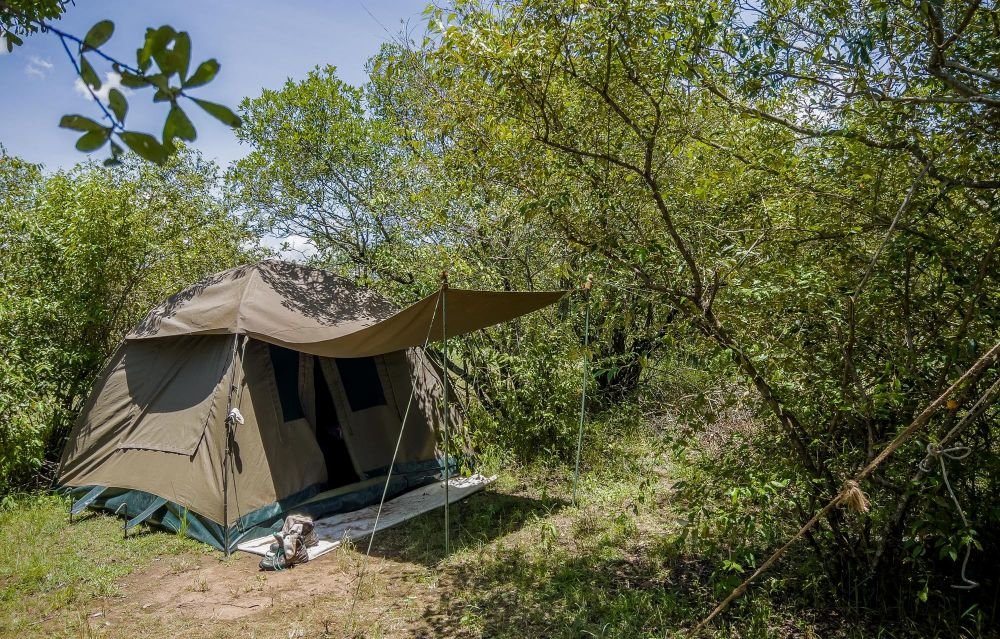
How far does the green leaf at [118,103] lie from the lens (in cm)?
74

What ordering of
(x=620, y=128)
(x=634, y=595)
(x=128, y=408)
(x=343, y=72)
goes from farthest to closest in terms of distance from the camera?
(x=343, y=72) < (x=128, y=408) < (x=620, y=128) < (x=634, y=595)

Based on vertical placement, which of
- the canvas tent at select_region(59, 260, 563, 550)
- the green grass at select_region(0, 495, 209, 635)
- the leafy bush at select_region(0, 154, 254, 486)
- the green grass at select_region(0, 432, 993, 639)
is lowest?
the green grass at select_region(0, 432, 993, 639)

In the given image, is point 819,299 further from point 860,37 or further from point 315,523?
point 315,523

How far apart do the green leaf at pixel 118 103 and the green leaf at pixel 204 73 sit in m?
0.08

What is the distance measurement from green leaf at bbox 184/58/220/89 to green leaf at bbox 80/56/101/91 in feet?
0.38

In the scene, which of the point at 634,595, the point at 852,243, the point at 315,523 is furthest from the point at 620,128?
the point at 315,523

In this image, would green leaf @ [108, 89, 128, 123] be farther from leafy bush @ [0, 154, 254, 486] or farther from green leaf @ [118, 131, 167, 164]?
leafy bush @ [0, 154, 254, 486]

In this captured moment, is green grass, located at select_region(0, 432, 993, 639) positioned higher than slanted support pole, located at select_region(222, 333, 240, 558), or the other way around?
slanted support pole, located at select_region(222, 333, 240, 558)

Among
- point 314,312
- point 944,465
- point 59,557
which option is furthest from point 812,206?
point 59,557

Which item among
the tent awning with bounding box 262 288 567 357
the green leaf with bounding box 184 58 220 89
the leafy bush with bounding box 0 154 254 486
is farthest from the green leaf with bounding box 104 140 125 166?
the leafy bush with bounding box 0 154 254 486

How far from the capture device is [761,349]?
240 cm

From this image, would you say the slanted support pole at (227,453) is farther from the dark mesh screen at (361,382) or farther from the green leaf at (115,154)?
the green leaf at (115,154)

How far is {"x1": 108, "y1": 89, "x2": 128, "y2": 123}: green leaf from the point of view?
29.1 inches

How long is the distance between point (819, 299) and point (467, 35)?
5.49ft
